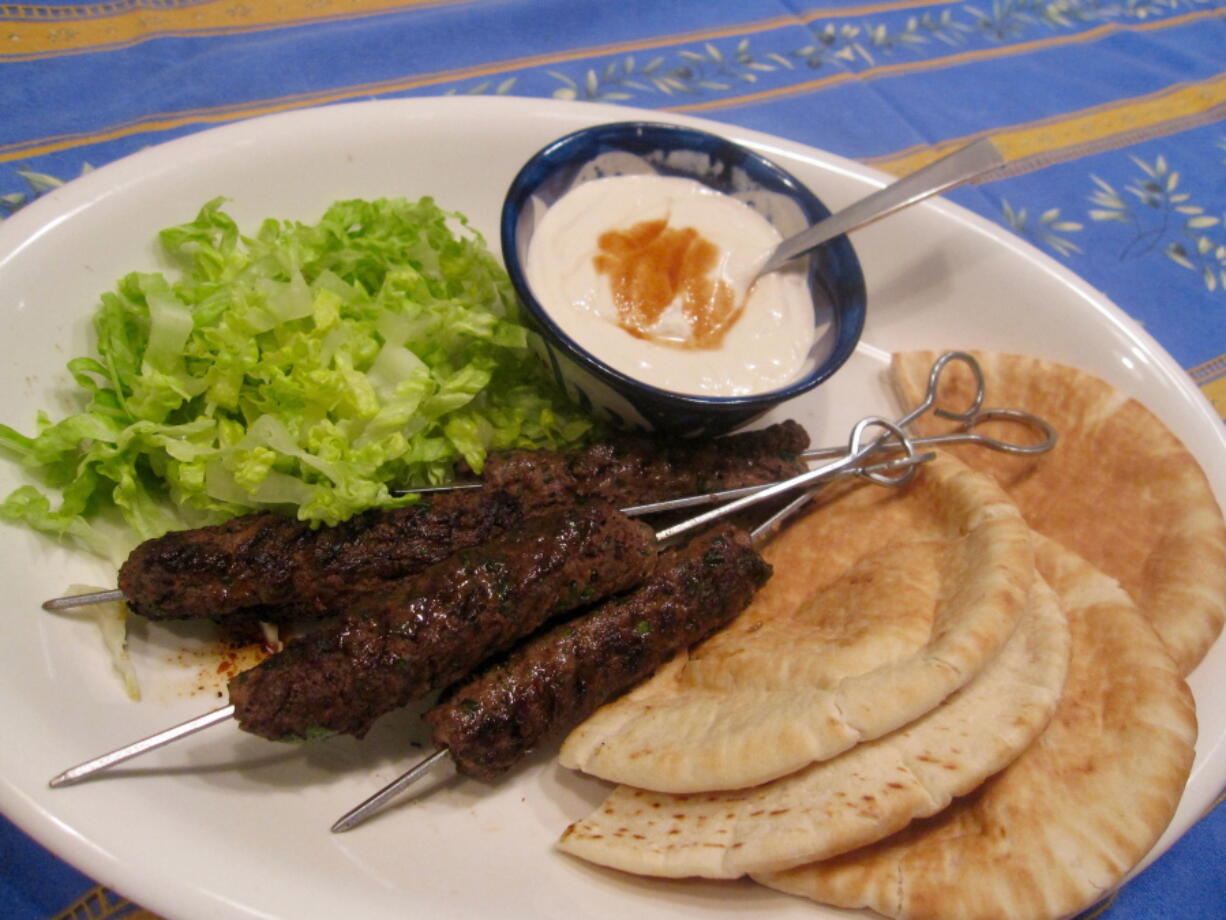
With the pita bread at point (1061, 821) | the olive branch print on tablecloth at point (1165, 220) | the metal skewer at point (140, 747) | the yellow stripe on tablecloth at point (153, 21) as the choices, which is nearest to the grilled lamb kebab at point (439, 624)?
the metal skewer at point (140, 747)

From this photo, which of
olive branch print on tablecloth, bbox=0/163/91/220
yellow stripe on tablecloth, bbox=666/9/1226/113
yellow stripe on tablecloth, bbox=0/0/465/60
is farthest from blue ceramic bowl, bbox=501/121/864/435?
yellow stripe on tablecloth, bbox=0/0/465/60

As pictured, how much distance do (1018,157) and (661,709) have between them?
12.3 ft

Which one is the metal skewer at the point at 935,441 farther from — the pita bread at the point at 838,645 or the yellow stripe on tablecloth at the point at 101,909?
the yellow stripe on tablecloth at the point at 101,909

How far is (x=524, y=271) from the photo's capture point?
257 cm

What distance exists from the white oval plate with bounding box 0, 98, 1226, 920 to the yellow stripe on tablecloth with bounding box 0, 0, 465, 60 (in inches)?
60.4

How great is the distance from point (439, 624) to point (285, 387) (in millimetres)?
828

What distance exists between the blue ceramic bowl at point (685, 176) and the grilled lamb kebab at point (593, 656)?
404 mm

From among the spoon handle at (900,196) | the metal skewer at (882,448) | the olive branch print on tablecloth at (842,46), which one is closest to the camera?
the metal skewer at (882,448)

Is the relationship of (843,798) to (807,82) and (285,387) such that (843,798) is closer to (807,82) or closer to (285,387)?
(285,387)

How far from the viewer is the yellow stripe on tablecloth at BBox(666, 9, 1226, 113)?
169 inches

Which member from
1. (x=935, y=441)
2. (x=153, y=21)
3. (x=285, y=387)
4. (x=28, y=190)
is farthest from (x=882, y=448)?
(x=153, y=21)

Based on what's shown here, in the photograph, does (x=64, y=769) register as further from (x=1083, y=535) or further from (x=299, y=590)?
(x=1083, y=535)

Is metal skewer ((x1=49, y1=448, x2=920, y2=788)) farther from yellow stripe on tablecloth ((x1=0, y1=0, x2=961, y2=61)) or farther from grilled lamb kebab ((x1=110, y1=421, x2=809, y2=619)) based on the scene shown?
yellow stripe on tablecloth ((x1=0, y1=0, x2=961, y2=61))

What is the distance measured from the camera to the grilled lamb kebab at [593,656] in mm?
2043
